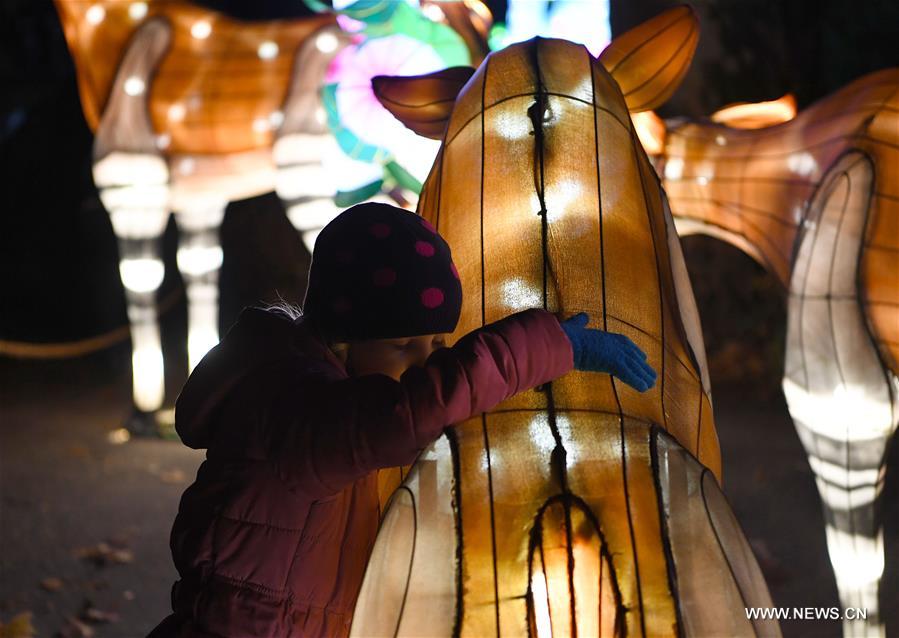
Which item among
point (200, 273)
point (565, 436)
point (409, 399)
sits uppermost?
point (409, 399)

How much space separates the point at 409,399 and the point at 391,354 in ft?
0.65

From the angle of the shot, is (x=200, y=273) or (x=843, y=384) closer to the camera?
(x=843, y=384)

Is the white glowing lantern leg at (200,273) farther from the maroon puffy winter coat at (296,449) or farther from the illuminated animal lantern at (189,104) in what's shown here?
the maroon puffy winter coat at (296,449)

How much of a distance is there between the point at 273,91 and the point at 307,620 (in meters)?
3.79

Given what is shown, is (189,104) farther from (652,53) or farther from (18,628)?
(652,53)

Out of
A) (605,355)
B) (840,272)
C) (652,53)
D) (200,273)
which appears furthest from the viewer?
(200,273)

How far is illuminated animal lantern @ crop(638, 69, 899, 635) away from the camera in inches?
87.7

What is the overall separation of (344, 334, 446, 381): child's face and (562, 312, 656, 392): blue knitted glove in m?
0.21

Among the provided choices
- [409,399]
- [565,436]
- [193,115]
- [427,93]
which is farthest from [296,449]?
[193,115]

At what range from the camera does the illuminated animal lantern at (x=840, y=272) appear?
223 centimetres

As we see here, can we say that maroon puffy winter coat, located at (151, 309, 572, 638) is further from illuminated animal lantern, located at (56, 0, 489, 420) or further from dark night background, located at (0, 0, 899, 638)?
illuminated animal lantern, located at (56, 0, 489, 420)

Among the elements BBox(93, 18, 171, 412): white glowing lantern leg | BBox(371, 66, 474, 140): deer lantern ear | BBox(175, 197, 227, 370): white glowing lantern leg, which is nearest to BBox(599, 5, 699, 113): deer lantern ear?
BBox(371, 66, 474, 140): deer lantern ear

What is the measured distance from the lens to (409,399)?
1236 millimetres

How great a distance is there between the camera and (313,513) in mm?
1459
